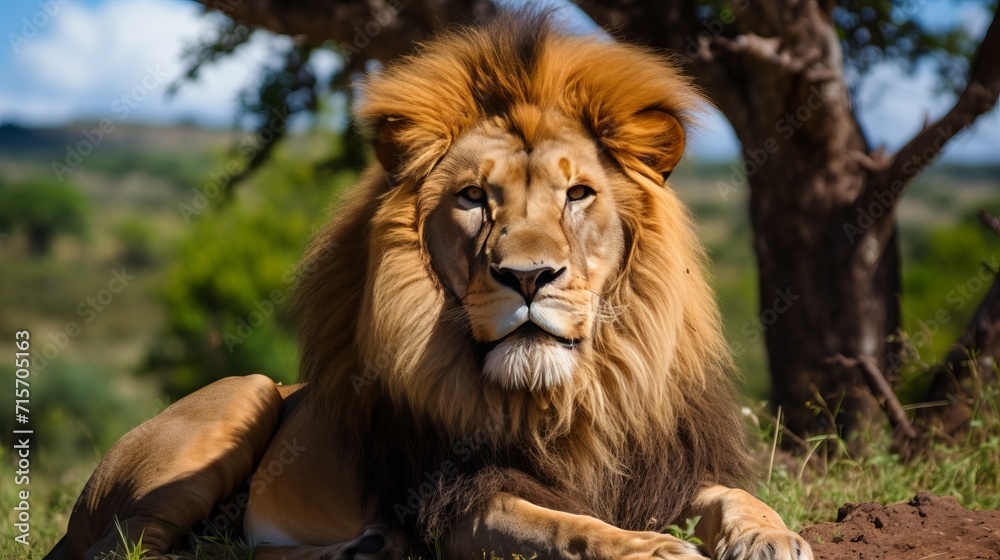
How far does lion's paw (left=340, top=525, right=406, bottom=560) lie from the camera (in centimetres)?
358

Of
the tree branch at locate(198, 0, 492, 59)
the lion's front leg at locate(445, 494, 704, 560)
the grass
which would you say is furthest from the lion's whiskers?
the tree branch at locate(198, 0, 492, 59)

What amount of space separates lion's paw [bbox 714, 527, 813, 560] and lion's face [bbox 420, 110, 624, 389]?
0.69m

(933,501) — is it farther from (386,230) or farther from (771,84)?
(771,84)

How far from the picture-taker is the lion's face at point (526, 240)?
10.6 ft

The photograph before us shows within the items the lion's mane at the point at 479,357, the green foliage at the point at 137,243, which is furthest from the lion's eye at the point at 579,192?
the green foliage at the point at 137,243

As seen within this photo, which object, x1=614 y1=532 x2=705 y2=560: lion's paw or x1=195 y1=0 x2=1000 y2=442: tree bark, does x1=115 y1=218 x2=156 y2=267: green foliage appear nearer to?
x1=195 y1=0 x2=1000 y2=442: tree bark

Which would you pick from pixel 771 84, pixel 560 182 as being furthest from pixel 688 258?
pixel 771 84

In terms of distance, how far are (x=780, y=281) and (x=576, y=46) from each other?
308cm

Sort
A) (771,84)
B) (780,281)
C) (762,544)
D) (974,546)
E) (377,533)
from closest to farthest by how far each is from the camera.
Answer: (762,544) < (974,546) < (377,533) < (771,84) < (780,281)

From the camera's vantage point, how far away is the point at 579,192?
11.5 ft

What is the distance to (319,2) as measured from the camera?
643cm

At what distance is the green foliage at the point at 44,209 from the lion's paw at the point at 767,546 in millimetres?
41895

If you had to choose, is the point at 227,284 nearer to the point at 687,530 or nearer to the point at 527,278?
the point at 687,530

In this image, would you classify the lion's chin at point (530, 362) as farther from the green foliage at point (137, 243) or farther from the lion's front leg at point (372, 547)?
the green foliage at point (137, 243)
